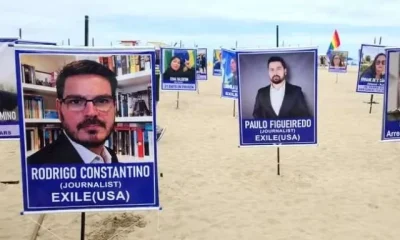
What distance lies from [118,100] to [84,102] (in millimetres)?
270

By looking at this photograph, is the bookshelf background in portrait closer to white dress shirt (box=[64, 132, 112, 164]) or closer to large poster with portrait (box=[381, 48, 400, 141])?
white dress shirt (box=[64, 132, 112, 164])

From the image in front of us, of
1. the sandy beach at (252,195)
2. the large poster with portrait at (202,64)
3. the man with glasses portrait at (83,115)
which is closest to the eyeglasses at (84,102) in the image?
the man with glasses portrait at (83,115)

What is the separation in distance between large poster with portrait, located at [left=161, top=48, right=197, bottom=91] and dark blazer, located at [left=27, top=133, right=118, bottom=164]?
39.9 feet

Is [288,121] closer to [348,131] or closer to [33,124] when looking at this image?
[33,124]

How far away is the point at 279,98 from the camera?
257 inches

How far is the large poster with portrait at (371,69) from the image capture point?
13469mm

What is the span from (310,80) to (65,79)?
4.01 metres

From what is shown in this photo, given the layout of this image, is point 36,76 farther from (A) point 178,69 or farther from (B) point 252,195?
(A) point 178,69

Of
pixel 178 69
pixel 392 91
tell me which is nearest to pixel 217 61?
pixel 178 69

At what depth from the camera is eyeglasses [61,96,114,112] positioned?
349cm

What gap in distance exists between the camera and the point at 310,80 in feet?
21.1

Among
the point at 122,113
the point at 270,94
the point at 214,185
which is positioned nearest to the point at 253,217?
the point at 214,185

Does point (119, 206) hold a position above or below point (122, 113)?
below

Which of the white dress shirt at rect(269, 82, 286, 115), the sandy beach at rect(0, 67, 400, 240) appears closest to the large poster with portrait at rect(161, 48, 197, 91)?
the sandy beach at rect(0, 67, 400, 240)
